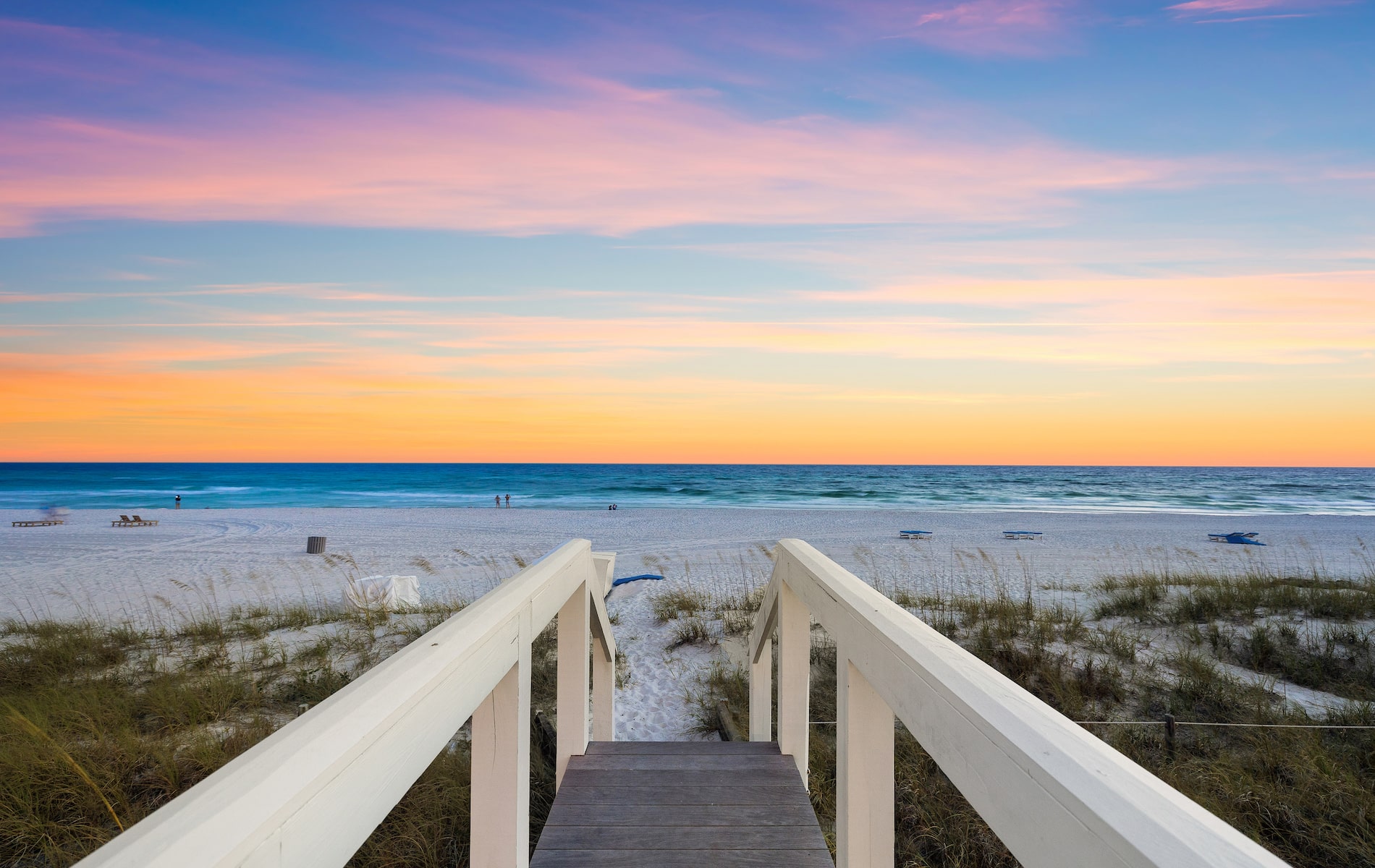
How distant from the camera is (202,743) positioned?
13.1 ft

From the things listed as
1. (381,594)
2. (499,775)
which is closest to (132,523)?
(381,594)

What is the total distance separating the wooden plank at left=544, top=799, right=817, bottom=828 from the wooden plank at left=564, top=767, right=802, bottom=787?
0.17 m

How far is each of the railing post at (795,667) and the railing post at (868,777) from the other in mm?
1161

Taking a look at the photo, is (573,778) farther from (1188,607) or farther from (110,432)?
(110,432)

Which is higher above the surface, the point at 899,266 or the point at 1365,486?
the point at 899,266

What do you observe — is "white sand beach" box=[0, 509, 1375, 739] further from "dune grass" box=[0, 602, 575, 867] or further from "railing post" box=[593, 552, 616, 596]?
"railing post" box=[593, 552, 616, 596]

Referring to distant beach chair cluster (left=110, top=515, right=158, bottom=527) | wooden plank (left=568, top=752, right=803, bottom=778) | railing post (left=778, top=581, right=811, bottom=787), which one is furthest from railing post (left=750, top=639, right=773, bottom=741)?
distant beach chair cluster (left=110, top=515, right=158, bottom=527)

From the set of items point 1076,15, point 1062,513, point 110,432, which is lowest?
point 1062,513

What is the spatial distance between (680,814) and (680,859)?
29 cm

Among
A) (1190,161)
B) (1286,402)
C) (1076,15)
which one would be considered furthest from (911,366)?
(1076,15)

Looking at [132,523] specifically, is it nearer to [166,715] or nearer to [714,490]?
[166,715]

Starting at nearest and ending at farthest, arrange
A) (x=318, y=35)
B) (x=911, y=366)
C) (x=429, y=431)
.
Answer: (x=318, y=35)
(x=911, y=366)
(x=429, y=431)

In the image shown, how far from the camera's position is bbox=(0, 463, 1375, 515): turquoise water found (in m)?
37.0

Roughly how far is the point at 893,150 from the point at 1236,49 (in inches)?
161
